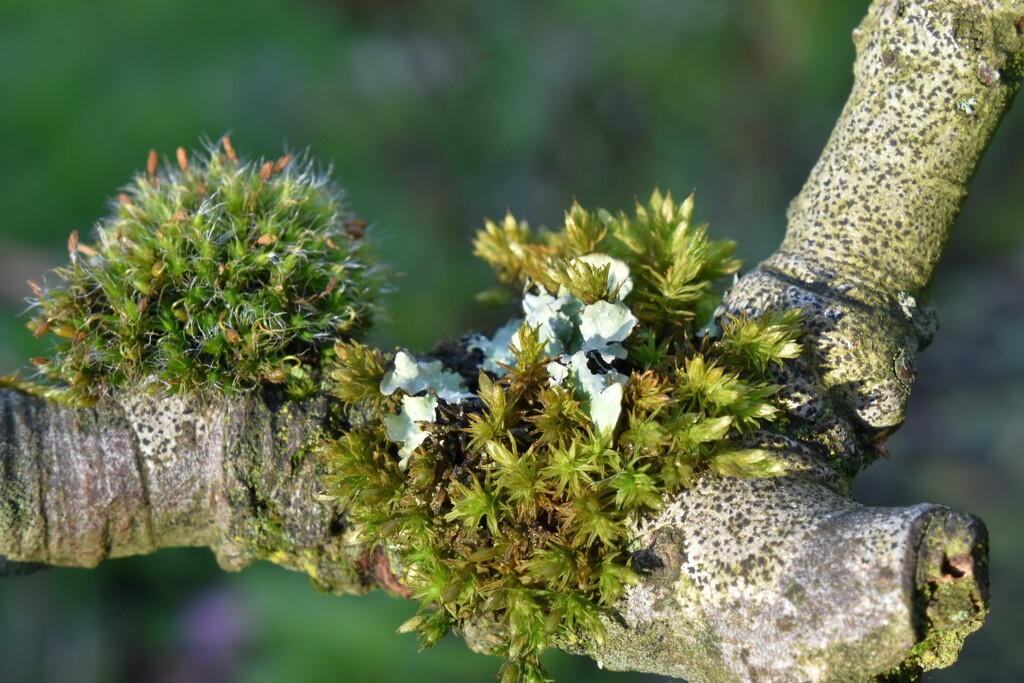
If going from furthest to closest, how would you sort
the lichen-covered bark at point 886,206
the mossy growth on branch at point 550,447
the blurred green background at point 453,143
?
the blurred green background at point 453,143 < the lichen-covered bark at point 886,206 < the mossy growth on branch at point 550,447

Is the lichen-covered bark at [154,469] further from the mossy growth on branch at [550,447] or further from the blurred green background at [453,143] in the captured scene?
the blurred green background at [453,143]

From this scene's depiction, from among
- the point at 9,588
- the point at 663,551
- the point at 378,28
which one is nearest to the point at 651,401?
the point at 663,551

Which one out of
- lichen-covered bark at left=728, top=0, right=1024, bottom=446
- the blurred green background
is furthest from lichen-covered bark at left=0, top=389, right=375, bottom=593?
the blurred green background

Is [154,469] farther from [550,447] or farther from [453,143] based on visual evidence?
[453,143]

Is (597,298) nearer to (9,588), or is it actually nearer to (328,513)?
(328,513)

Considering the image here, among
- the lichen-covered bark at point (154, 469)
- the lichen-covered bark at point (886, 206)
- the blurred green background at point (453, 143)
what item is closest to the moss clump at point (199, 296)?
the lichen-covered bark at point (154, 469)

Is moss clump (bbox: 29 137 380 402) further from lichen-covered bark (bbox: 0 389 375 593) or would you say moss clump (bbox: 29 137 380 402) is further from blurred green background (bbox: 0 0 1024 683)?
blurred green background (bbox: 0 0 1024 683)
